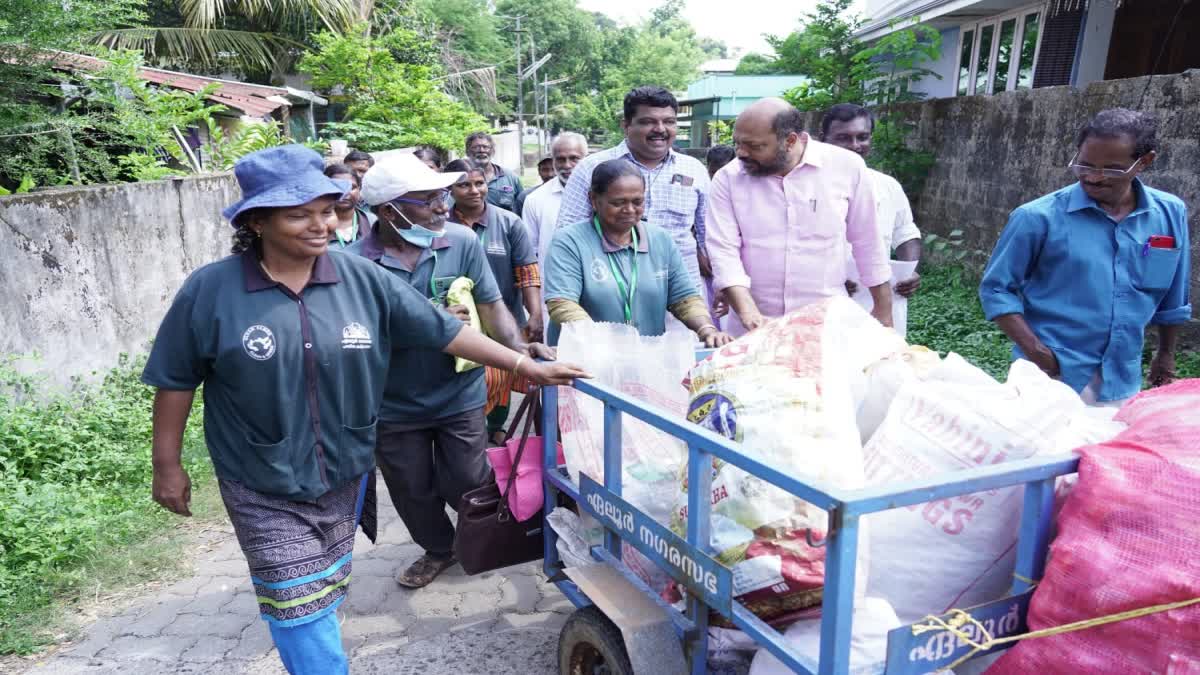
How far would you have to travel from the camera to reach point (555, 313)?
10.3 ft

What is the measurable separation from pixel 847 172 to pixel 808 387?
1865mm

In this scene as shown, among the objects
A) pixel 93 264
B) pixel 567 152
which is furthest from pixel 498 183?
pixel 93 264

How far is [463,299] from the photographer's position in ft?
10.8

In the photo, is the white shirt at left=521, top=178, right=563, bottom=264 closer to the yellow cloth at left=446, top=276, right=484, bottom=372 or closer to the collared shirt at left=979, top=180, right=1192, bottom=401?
the yellow cloth at left=446, top=276, right=484, bottom=372

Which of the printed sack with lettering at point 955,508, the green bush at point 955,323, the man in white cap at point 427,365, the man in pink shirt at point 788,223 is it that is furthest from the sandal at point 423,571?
the green bush at point 955,323

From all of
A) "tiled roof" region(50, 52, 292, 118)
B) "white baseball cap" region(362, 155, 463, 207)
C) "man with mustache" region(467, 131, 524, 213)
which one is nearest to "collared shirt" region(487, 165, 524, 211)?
"man with mustache" region(467, 131, 524, 213)

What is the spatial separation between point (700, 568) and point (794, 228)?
6.50ft

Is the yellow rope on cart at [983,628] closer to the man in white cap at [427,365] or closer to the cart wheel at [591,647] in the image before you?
the cart wheel at [591,647]

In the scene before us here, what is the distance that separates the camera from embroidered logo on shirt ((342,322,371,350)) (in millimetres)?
2428

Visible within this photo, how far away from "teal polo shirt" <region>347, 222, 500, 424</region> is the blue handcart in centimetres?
70

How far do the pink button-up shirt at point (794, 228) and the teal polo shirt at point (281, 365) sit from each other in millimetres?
1606

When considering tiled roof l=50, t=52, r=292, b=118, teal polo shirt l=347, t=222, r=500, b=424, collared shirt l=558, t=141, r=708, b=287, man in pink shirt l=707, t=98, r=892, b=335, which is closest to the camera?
A: teal polo shirt l=347, t=222, r=500, b=424

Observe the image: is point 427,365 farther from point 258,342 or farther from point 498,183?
point 498,183

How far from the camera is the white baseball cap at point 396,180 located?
3.19 metres
